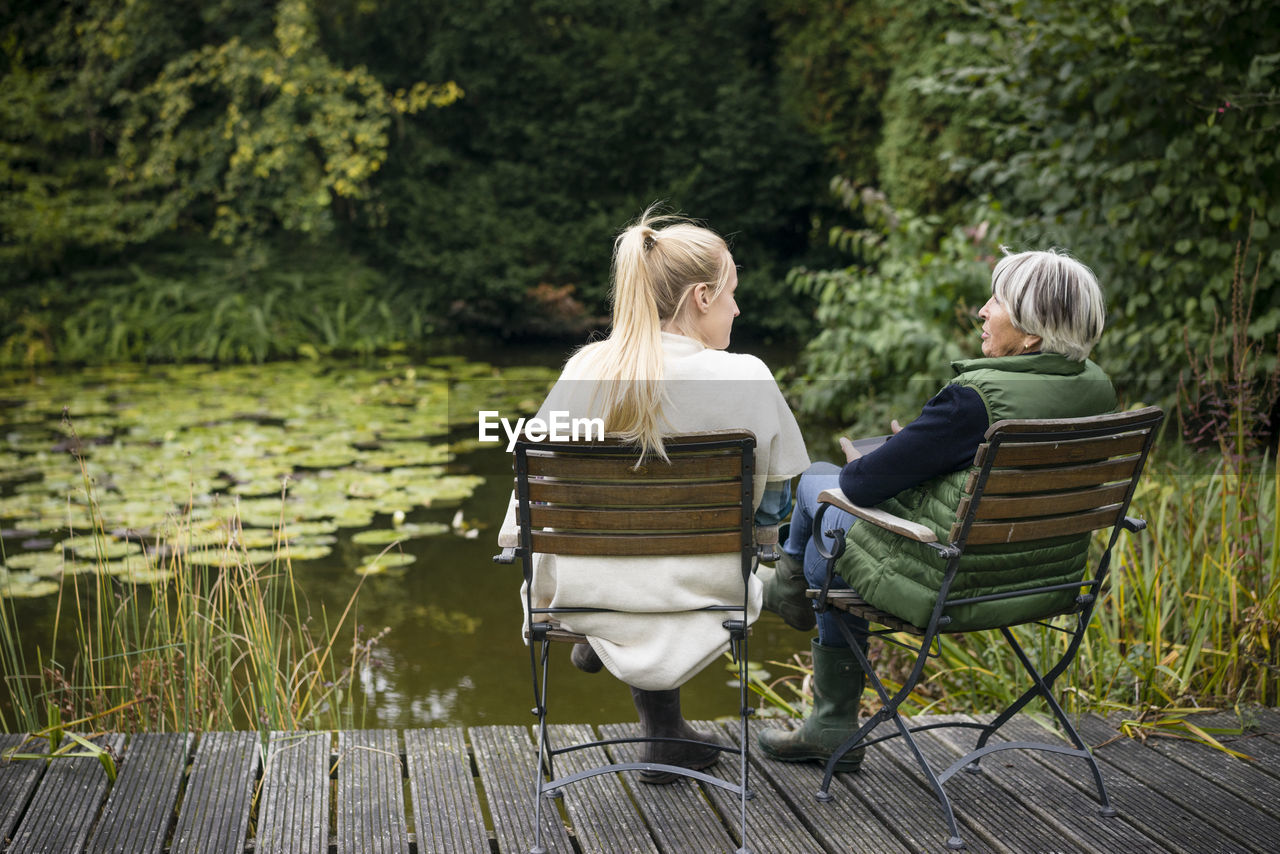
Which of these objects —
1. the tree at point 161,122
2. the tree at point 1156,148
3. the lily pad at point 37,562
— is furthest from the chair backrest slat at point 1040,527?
the tree at point 161,122

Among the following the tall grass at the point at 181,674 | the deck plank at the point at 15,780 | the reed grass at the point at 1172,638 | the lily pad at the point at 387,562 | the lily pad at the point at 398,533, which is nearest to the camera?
the deck plank at the point at 15,780

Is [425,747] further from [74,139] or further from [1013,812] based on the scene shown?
[74,139]

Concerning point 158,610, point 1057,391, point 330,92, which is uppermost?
point 330,92

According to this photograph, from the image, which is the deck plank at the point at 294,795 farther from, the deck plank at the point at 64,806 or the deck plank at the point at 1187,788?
the deck plank at the point at 1187,788

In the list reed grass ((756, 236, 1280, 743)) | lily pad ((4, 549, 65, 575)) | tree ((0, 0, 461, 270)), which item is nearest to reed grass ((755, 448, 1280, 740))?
reed grass ((756, 236, 1280, 743))

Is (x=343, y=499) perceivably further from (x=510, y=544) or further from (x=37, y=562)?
(x=510, y=544)

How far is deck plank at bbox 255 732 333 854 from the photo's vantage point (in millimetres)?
2041

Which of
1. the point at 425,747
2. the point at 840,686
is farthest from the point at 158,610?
the point at 840,686

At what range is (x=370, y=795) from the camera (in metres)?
2.23

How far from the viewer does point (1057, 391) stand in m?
A: 2.01

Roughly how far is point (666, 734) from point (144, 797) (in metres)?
1.04

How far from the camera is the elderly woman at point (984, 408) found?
1.97 meters

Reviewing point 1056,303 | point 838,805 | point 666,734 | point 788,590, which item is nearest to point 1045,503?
point 1056,303

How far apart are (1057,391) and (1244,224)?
306 centimetres
